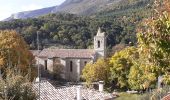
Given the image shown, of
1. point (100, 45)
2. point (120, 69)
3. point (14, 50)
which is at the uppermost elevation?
point (14, 50)

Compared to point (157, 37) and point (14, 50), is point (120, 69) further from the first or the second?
point (157, 37)

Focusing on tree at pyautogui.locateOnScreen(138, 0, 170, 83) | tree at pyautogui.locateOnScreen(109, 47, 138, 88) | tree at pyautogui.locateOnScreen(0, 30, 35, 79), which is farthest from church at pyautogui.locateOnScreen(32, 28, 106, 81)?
tree at pyautogui.locateOnScreen(138, 0, 170, 83)

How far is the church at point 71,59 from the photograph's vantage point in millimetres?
78075

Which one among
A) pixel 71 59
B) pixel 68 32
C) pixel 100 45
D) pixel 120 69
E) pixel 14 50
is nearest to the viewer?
pixel 14 50

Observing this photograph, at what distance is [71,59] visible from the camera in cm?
7875

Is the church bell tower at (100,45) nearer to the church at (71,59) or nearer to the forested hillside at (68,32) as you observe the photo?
the church at (71,59)

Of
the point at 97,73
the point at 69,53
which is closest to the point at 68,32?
the point at 69,53

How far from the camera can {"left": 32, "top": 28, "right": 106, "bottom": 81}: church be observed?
256ft

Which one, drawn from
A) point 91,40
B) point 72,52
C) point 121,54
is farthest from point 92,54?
point 91,40

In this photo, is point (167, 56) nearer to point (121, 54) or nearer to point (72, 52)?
point (121, 54)

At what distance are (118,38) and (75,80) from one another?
1128 inches

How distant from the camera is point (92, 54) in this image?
77.3 m

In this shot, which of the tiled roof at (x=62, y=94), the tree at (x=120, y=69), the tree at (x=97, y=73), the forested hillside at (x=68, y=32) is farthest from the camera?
the forested hillside at (x=68, y=32)

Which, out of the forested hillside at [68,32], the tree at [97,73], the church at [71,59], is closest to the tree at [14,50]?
the tree at [97,73]
